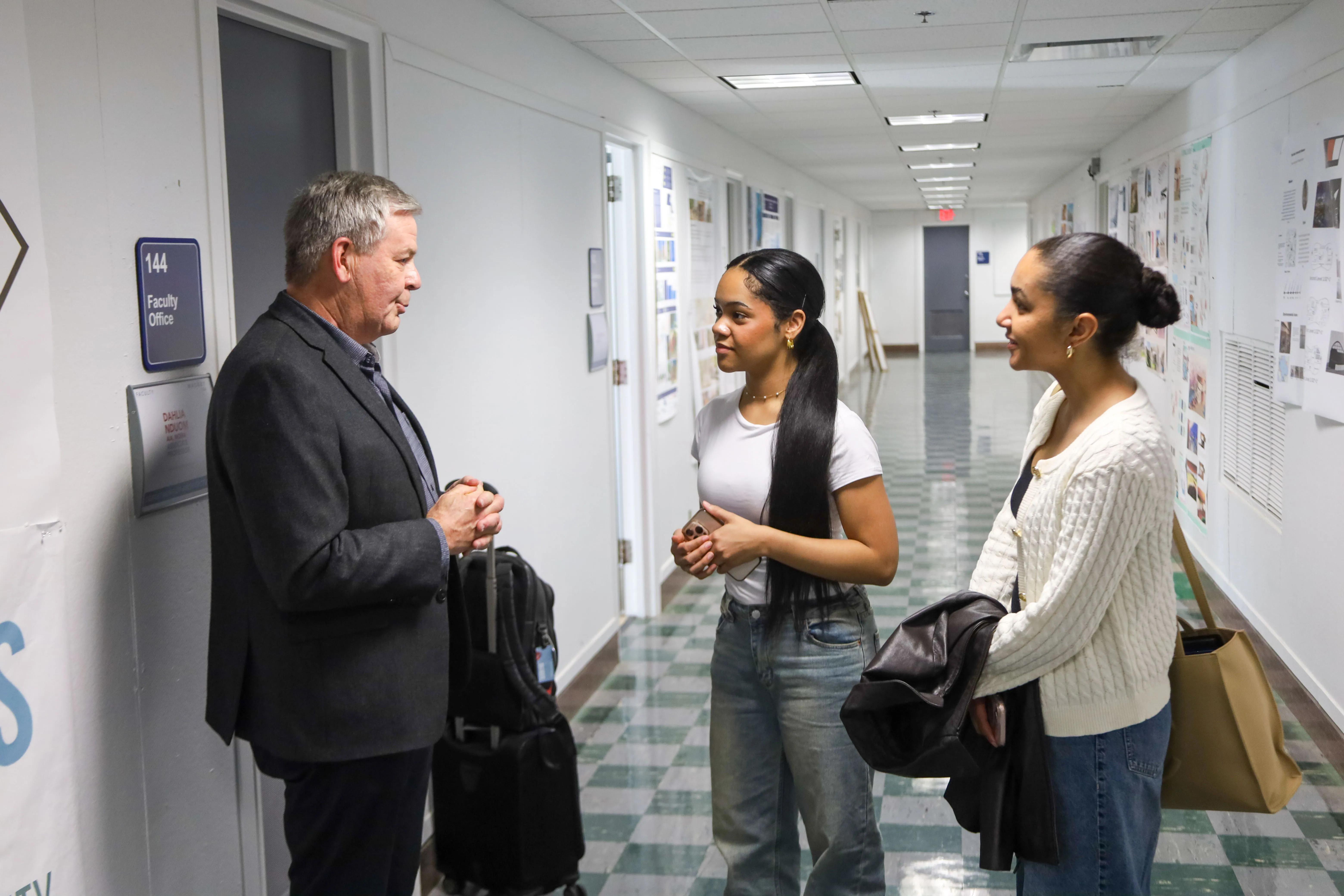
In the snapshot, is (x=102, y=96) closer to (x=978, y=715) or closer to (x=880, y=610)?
(x=978, y=715)

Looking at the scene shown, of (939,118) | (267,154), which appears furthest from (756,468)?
(939,118)

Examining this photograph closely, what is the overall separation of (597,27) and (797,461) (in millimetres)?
2847

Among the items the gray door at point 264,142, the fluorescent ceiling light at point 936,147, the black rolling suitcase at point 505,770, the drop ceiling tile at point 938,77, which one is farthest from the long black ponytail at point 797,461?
the fluorescent ceiling light at point 936,147

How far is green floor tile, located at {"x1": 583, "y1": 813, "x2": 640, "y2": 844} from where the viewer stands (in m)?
3.52

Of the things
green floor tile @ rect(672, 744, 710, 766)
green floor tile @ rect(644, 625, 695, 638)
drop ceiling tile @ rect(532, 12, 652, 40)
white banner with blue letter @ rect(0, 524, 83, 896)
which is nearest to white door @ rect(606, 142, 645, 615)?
green floor tile @ rect(644, 625, 695, 638)

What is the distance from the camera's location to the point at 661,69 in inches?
218

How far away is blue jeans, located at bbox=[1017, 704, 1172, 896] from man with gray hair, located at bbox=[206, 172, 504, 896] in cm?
106

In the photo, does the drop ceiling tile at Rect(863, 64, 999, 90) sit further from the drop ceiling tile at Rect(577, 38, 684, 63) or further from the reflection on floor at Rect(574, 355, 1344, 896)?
the reflection on floor at Rect(574, 355, 1344, 896)

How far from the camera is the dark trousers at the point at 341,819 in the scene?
6.78 ft

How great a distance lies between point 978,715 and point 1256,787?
1.45 ft

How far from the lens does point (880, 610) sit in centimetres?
586

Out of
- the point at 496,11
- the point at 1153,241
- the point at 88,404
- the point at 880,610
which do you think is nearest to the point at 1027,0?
the point at 496,11

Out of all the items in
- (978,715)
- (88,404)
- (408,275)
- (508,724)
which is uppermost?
(408,275)

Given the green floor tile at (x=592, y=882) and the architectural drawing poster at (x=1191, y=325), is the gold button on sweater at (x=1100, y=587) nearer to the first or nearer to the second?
the green floor tile at (x=592, y=882)
